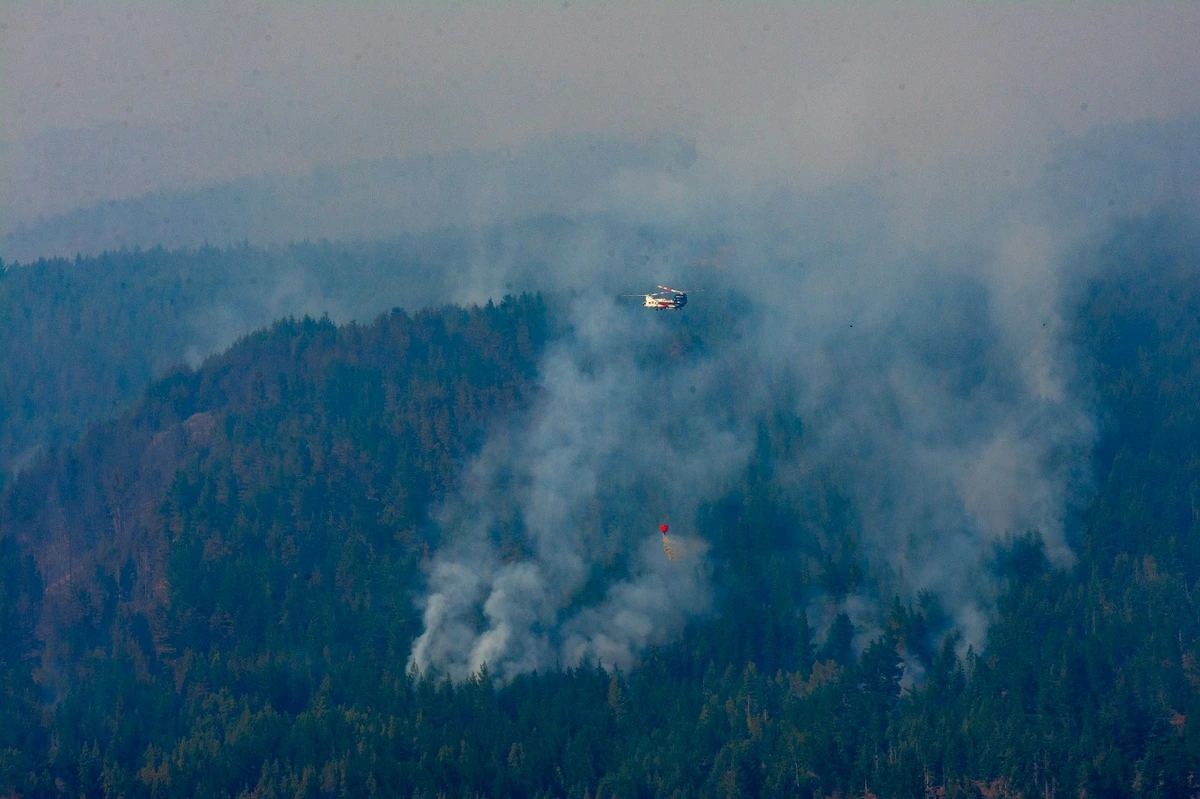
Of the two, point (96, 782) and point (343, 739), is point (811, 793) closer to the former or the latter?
point (343, 739)

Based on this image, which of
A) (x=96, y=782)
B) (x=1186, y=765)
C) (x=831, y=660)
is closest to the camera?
(x=1186, y=765)

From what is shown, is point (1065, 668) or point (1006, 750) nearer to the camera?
point (1006, 750)

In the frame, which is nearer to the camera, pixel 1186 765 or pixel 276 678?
pixel 1186 765

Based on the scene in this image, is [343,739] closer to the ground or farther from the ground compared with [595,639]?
closer to the ground

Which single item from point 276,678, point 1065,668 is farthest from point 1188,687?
point 276,678

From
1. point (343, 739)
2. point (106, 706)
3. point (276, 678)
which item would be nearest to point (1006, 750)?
point (343, 739)

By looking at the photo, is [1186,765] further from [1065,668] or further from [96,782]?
[96,782]

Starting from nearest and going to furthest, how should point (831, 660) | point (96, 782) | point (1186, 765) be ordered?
point (1186, 765) < point (96, 782) < point (831, 660)

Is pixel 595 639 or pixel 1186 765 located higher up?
pixel 595 639

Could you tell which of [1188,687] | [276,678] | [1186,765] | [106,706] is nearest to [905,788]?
[1186,765]
